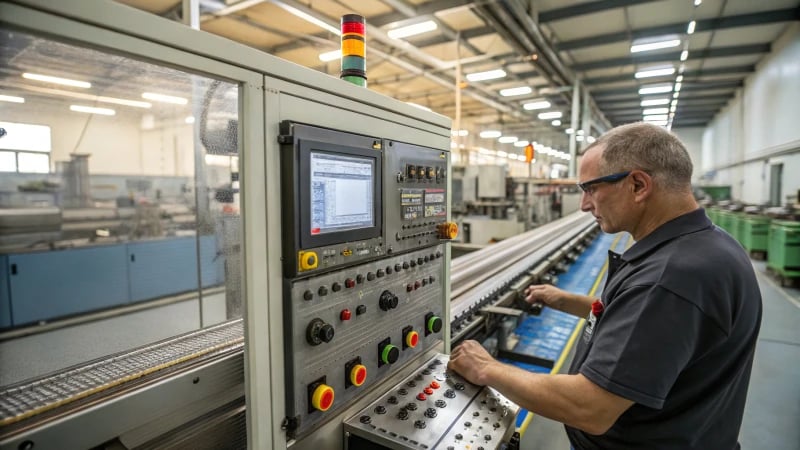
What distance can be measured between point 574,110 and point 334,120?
27.0ft

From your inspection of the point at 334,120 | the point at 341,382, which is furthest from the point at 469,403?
the point at 334,120

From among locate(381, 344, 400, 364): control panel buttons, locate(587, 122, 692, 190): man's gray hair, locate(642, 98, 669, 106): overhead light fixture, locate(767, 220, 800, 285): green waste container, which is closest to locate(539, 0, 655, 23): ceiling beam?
locate(767, 220, 800, 285): green waste container

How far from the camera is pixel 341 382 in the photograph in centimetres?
84

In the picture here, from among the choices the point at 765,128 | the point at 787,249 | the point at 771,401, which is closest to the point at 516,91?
the point at 765,128

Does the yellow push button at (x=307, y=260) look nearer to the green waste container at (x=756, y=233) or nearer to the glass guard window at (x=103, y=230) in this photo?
the glass guard window at (x=103, y=230)

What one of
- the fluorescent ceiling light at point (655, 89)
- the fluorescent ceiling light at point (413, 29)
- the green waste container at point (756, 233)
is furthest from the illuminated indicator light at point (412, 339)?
the fluorescent ceiling light at point (655, 89)

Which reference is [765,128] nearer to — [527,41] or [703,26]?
[703,26]

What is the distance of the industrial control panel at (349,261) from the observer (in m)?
0.72

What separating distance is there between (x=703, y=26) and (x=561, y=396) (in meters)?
7.17

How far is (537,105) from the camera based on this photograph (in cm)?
971

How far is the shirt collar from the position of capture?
33.9 inches

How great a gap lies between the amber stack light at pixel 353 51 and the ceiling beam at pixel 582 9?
5182 mm

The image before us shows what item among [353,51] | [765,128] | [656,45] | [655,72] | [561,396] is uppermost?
[655,72]

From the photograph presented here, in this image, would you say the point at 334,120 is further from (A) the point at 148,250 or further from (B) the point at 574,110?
(B) the point at 574,110
